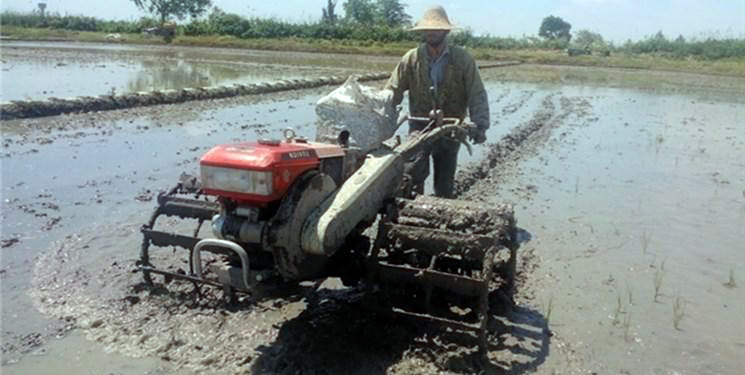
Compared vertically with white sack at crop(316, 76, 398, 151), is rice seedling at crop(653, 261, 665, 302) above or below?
below

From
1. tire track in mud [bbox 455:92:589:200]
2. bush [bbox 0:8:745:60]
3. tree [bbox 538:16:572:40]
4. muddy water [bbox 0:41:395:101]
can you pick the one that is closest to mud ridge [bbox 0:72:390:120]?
muddy water [bbox 0:41:395:101]

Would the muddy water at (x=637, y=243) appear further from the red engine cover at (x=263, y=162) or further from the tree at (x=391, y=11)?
the tree at (x=391, y=11)

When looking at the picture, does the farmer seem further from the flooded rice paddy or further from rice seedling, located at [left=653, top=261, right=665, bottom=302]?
rice seedling, located at [left=653, top=261, right=665, bottom=302]

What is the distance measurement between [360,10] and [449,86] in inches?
2587

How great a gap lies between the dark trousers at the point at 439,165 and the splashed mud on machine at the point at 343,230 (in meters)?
0.48

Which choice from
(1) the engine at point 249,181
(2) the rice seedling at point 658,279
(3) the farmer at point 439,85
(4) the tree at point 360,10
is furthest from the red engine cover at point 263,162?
(4) the tree at point 360,10

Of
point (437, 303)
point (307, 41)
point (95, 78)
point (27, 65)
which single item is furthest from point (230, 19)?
point (437, 303)

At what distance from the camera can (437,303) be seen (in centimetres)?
393

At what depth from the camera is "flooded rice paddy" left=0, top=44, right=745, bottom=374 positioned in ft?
11.1

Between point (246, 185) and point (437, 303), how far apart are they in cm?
153

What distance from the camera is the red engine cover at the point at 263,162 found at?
2.93 meters

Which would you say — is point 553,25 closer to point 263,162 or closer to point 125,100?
point 125,100

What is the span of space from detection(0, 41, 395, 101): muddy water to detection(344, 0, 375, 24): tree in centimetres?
3648

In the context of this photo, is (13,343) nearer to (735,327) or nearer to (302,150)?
(302,150)
